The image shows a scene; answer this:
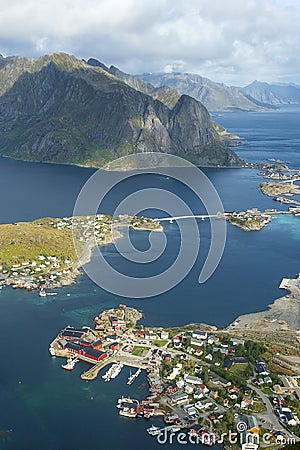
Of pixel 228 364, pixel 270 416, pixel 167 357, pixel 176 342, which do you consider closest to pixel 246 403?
pixel 270 416

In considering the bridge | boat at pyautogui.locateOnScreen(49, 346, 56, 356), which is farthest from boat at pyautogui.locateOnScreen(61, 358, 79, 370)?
the bridge

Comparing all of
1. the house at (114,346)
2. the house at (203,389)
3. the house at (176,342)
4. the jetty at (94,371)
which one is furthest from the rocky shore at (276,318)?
the jetty at (94,371)

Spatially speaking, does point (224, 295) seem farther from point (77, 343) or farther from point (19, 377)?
point (19, 377)

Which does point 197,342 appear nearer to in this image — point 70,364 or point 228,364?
point 228,364

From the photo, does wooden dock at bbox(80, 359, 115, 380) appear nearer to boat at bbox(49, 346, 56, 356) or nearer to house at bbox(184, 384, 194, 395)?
boat at bbox(49, 346, 56, 356)

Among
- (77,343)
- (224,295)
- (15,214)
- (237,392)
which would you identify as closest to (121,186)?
(15,214)

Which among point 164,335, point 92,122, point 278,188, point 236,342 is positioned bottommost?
point 236,342

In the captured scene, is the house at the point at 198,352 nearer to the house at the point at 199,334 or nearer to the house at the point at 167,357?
the house at the point at 199,334
